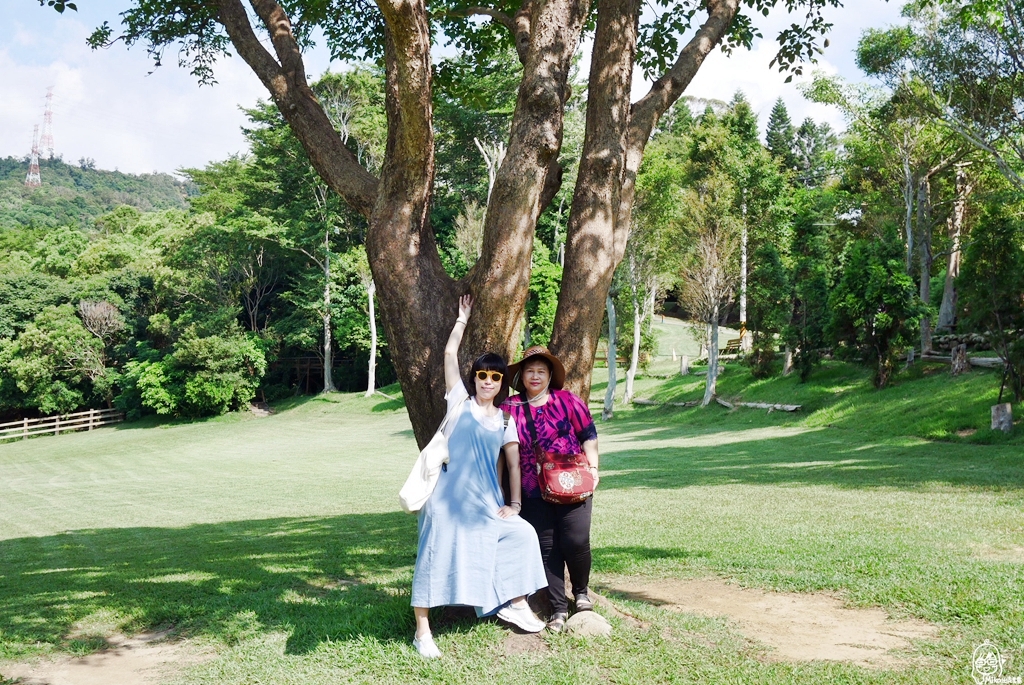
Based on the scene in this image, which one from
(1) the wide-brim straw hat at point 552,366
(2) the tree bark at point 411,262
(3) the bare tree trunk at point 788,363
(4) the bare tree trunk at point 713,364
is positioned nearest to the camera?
(1) the wide-brim straw hat at point 552,366

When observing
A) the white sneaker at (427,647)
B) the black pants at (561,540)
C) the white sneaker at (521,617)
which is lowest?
the white sneaker at (427,647)

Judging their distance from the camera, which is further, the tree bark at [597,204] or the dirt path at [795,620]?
the tree bark at [597,204]

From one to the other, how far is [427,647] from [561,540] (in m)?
1.04

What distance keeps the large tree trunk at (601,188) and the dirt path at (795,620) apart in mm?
1795

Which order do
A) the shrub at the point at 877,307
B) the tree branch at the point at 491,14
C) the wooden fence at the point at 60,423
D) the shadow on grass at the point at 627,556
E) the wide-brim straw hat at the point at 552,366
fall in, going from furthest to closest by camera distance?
the wooden fence at the point at 60,423, the shrub at the point at 877,307, the shadow on grass at the point at 627,556, the tree branch at the point at 491,14, the wide-brim straw hat at the point at 552,366

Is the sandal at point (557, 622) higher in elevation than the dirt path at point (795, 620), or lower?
higher

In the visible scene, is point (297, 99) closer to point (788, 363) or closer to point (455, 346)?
point (455, 346)

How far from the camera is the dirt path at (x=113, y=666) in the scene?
4.90 meters

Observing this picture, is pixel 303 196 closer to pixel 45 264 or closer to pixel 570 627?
pixel 45 264

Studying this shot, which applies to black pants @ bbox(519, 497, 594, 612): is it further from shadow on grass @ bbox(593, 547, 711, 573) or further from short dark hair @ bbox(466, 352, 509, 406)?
shadow on grass @ bbox(593, 547, 711, 573)

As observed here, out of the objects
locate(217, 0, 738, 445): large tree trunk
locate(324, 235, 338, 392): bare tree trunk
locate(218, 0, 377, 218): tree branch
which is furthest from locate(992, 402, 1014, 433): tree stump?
locate(324, 235, 338, 392): bare tree trunk

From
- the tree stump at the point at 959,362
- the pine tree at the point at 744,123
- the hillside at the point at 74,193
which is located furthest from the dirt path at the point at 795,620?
the hillside at the point at 74,193

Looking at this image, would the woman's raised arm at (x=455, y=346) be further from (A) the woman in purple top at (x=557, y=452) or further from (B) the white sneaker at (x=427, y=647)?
(B) the white sneaker at (x=427, y=647)

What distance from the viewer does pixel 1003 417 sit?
60.5ft
